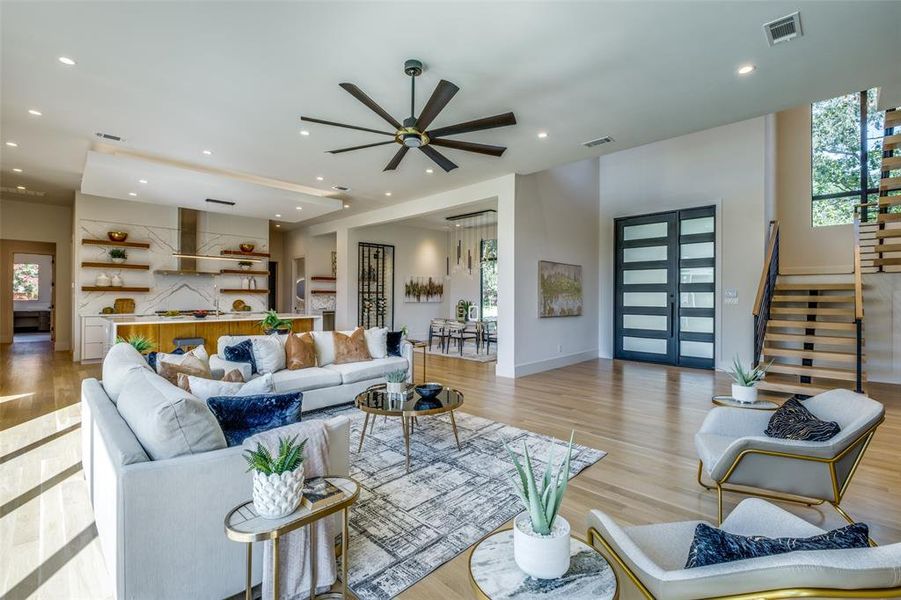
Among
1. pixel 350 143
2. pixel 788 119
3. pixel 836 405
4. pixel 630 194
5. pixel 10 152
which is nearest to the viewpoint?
pixel 836 405

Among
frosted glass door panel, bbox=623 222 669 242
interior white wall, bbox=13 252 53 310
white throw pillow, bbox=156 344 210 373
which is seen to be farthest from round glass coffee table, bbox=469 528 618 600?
interior white wall, bbox=13 252 53 310

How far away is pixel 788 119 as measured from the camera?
7.76 m

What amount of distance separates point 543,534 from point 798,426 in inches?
79.9

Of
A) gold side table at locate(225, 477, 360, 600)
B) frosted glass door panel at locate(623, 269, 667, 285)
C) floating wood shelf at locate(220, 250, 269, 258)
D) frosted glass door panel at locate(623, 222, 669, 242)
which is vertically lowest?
gold side table at locate(225, 477, 360, 600)

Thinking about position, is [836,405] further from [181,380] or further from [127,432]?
[181,380]

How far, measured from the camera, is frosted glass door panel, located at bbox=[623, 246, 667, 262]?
7.90 metres

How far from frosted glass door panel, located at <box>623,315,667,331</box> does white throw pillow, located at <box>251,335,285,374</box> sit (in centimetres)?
664

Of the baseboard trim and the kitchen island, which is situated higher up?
the kitchen island

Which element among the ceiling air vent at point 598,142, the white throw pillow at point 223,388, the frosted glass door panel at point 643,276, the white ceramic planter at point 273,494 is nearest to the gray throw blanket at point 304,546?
the white ceramic planter at point 273,494

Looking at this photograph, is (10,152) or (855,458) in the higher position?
(10,152)

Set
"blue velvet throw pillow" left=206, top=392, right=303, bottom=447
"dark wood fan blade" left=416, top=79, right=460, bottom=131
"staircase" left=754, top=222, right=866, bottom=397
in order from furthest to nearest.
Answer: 1. "staircase" left=754, top=222, right=866, bottom=397
2. "dark wood fan blade" left=416, top=79, right=460, bottom=131
3. "blue velvet throw pillow" left=206, top=392, right=303, bottom=447

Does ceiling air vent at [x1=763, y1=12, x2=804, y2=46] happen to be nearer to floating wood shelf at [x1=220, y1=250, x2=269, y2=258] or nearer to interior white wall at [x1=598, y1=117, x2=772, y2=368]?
interior white wall at [x1=598, y1=117, x2=772, y2=368]

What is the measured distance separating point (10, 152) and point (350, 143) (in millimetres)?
4913

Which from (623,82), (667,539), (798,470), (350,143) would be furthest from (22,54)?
(798,470)
